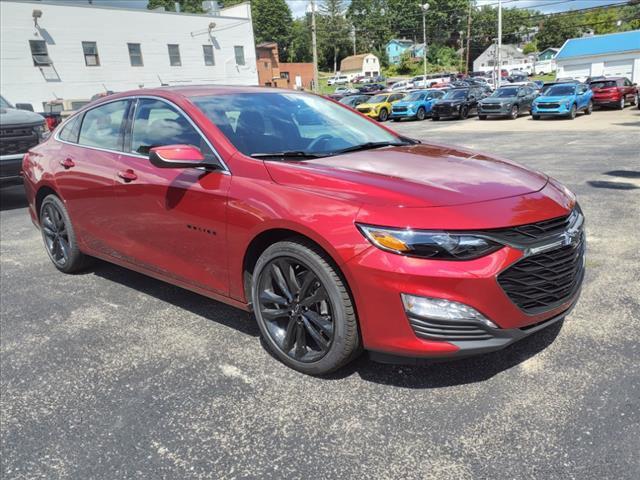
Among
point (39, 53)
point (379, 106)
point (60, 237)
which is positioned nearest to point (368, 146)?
point (60, 237)

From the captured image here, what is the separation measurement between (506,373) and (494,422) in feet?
1.60

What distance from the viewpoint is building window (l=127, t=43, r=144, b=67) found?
34.9m

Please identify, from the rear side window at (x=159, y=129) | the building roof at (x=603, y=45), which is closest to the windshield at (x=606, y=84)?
the building roof at (x=603, y=45)

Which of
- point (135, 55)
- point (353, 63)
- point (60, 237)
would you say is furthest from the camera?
point (353, 63)

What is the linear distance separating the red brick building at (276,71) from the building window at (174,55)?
24397 millimetres

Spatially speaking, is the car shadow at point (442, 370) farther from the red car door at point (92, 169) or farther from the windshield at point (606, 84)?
the windshield at point (606, 84)

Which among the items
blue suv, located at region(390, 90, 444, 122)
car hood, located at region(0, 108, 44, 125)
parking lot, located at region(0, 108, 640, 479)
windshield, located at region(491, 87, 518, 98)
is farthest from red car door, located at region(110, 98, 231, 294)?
blue suv, located at region(390, 90, 444, 122)

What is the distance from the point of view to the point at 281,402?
2861 mm

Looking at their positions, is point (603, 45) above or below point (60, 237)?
above

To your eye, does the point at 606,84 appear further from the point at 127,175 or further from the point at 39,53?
the point at 39,53

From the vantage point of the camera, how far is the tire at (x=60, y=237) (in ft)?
15.7

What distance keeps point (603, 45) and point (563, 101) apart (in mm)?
33871

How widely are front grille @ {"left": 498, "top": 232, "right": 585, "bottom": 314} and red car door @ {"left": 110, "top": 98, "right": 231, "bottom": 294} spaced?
169 centimetres

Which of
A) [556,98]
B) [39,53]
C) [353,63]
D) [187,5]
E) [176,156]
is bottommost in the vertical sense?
[556,98]
